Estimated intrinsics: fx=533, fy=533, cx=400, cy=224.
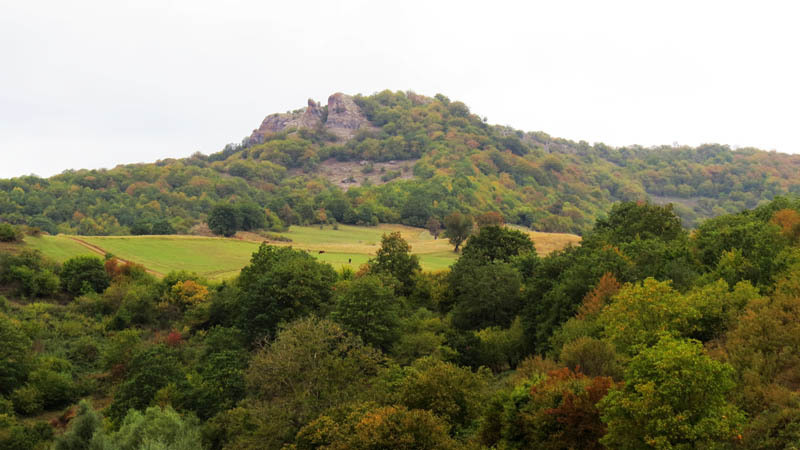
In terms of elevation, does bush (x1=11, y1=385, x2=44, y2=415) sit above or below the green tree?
below

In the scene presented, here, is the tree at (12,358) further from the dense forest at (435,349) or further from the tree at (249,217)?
the tree at (249,217)

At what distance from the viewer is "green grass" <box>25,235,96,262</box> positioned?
71812mm

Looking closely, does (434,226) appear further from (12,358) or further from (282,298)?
(12,358)

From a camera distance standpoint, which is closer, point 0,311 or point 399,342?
point 399,342

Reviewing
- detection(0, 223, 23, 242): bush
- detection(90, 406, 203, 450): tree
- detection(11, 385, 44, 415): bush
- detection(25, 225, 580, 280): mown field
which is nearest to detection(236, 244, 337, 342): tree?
detection(90, 406, 203, 450): tree

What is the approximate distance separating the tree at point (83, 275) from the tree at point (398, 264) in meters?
34.6

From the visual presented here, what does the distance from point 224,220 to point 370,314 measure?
66.7 meters

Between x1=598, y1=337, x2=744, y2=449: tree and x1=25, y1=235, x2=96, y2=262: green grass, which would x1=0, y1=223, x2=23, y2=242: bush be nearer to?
x1=25, y1=235, x2=96, y2=262: green grass

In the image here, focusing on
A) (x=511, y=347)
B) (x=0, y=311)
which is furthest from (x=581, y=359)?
(x=0, y=311)

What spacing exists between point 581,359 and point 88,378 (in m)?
44.7

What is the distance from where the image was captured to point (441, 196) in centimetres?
15750

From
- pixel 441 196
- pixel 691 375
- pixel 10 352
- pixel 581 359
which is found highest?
pixel 441 196

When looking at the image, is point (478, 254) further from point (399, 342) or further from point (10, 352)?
point (10, 352)

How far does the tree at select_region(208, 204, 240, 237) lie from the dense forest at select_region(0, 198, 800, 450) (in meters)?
31.2
